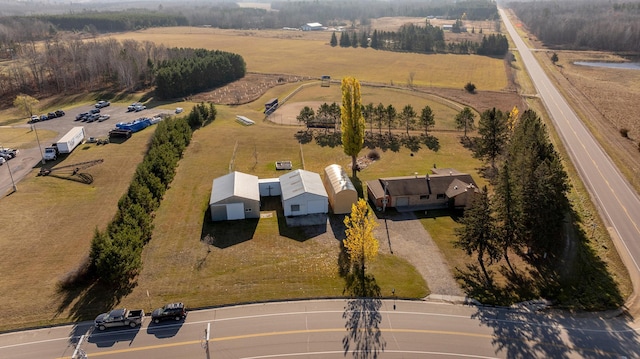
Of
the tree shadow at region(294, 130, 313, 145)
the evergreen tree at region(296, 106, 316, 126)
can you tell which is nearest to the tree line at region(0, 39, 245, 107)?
the evergreen tree at region(296, 106, 316, 126)

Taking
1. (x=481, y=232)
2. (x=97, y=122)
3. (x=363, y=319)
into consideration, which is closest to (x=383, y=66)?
(x=97, y=122)

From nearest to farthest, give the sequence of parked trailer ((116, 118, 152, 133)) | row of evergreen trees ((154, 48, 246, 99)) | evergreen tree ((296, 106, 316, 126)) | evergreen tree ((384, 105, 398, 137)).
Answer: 1. parked trailer ((116, 118, 152, 133))
2. evergreen tree ((384, 105, 398, 137))
3. evergreen tree ((296, 106, 316, 126))
4. row of evergreen trees ((154, 48, 246, 99))

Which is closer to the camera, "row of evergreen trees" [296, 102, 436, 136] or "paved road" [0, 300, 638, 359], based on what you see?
"paved road" [0, 300, 638, 359]

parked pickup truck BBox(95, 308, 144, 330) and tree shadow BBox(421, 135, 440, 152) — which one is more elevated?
tree shadow BBox(421, 135, 440, 152)

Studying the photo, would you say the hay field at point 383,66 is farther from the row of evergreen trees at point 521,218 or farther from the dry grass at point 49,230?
the dry grass at point 49,230

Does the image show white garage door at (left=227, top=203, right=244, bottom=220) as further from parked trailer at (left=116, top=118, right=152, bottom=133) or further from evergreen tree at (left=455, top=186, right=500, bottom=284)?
parked trailer at (left=116, top=118, right=152, bottom=133)

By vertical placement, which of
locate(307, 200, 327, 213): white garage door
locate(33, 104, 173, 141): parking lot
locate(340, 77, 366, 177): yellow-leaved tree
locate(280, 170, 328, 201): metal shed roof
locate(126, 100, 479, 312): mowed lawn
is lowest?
locate(126, 100, 479, 312): mowed lawn

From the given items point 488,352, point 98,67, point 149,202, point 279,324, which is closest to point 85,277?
point 149,202
